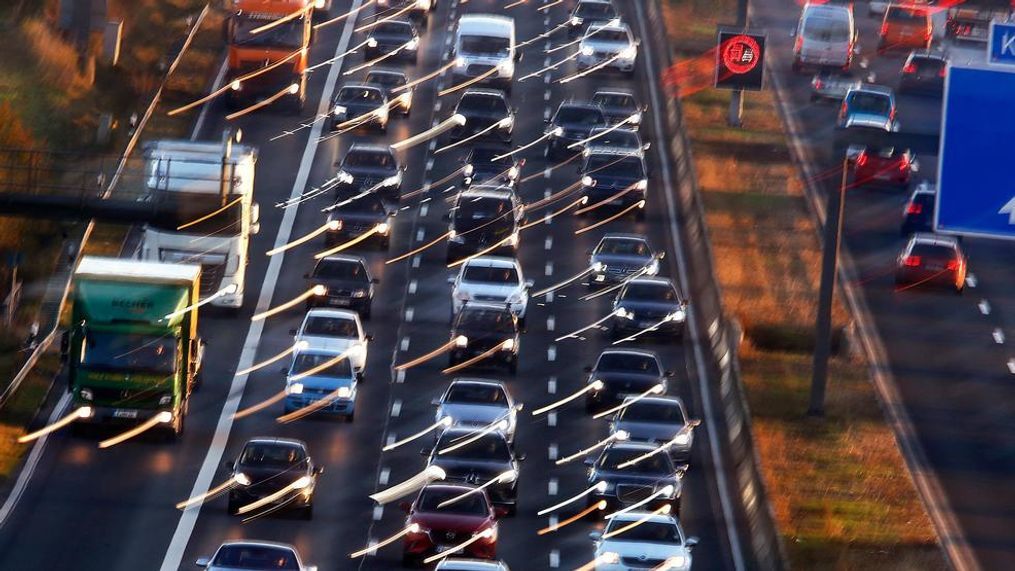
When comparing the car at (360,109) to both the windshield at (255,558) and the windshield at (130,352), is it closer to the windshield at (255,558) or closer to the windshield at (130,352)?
the windshield at (130,352)

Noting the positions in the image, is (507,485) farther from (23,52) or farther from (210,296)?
(23,52)

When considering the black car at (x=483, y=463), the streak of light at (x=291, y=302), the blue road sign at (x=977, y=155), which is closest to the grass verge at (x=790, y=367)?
the black car at (x=483, y=463)

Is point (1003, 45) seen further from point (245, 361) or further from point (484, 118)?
point (484, 118)

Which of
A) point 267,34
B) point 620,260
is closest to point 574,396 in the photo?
point 620,260

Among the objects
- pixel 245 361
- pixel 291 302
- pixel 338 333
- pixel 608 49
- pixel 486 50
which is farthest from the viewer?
pixel 608 49

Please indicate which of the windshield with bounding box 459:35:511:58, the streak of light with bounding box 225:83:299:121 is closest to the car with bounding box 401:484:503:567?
the streak of light with bounding box 225:83:299:121

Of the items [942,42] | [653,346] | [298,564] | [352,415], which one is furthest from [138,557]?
[942,42]
